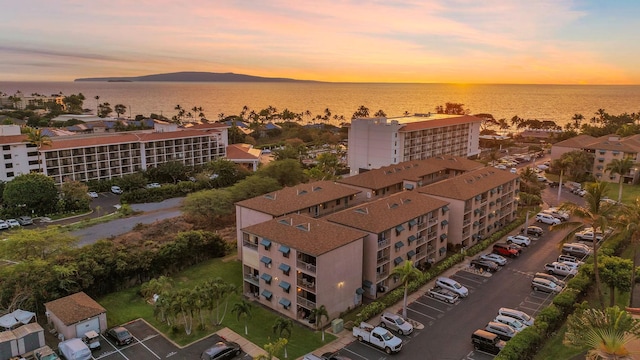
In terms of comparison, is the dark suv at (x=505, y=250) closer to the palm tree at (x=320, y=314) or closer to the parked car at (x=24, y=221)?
the palm tree at (x=320, y=314)

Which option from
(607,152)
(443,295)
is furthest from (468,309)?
(607,152)

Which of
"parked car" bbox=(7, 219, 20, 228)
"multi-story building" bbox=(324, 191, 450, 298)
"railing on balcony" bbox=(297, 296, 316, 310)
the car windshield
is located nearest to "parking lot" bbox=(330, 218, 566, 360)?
the car windshield

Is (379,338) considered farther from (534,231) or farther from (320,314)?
(534,231)

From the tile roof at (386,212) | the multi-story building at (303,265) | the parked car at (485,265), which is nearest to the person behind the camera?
the multi-story building at (303,265)

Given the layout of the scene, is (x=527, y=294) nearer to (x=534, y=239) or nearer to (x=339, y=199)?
(x=534, y=239)

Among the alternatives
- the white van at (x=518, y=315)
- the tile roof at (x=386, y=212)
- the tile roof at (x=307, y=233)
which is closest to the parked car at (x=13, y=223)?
the tile roof at (x=307, y=233)

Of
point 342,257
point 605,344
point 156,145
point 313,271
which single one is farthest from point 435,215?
point 156,145
